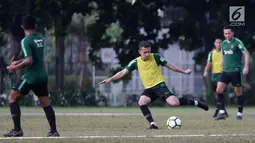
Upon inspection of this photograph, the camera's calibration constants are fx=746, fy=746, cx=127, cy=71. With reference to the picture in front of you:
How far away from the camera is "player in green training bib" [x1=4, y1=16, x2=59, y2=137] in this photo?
11.5 m

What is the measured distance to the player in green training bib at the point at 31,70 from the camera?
11.5m

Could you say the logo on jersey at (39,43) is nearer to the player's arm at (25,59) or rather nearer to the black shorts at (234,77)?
the player's arm at (25,59)

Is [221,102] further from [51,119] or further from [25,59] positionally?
[25,59]

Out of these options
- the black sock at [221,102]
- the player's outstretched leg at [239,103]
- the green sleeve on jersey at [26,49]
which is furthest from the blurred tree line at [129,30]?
the green sleeve on jersey at [26,49]

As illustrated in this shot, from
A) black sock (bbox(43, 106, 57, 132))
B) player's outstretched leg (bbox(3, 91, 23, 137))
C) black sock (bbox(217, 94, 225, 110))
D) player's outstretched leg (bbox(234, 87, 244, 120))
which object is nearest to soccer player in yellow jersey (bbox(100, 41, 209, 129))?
black sock (bbox(43, 106, 57, 132))

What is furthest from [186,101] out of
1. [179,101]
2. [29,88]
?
[29,88]

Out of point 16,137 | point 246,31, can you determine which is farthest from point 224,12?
point 16,137

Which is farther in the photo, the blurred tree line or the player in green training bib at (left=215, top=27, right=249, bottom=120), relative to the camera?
the blurred tree line

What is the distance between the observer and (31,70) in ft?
38.4

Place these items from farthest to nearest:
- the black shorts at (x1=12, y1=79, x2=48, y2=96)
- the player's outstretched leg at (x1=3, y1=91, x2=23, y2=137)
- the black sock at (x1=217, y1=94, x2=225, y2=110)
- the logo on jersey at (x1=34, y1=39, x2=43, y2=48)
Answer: the black sock at (x1=217, y1=94, x2=225, y2=110), the player's outstretched leg at (x1=3, y1=91, x2=23, y2=137), the black shorts at (x1=12, y1=79, x2=48, y2=96), the logo on jersey at (x1=34, y1=39, x2=43, y2=48)

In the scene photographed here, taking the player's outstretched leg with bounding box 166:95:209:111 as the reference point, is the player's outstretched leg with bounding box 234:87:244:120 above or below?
below

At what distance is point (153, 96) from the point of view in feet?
48.5

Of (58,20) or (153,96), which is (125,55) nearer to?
(58,20)

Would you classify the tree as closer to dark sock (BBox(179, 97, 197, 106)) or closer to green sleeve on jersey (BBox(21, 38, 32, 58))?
dark sock (BBox(179, 97, 197, 106))
